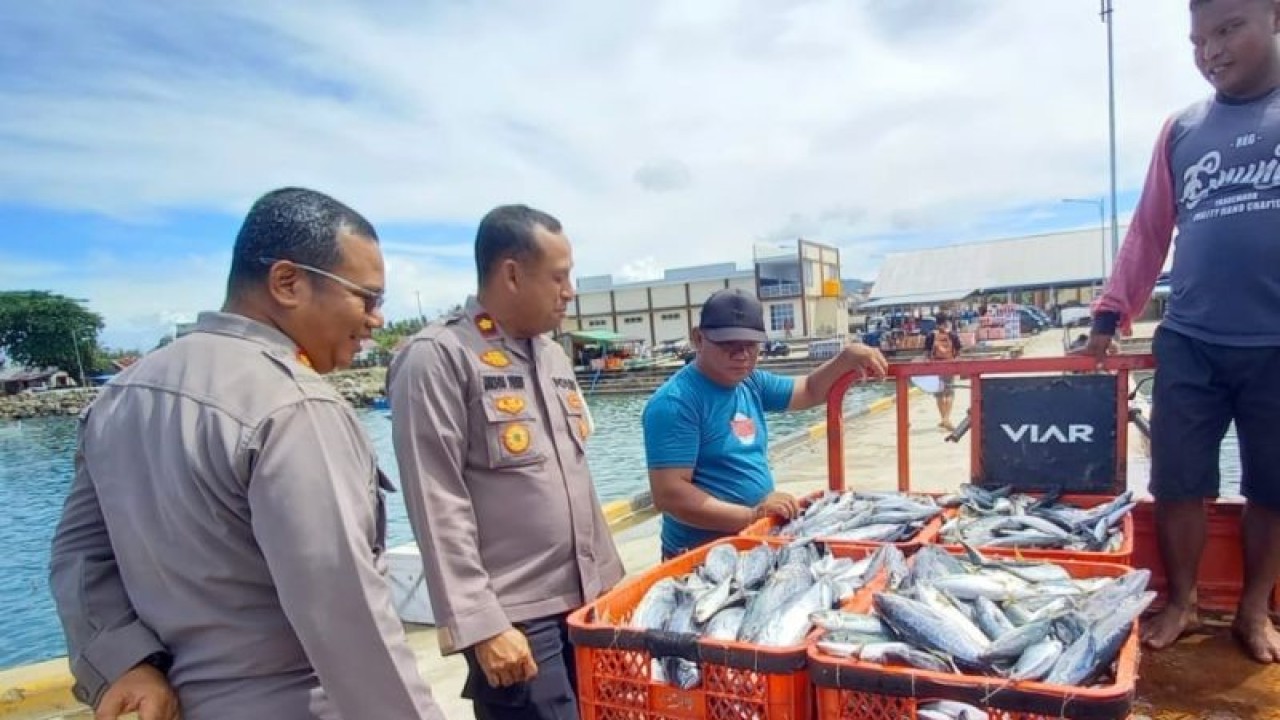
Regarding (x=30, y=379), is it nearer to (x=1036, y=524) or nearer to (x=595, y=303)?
(x=595, y=303)

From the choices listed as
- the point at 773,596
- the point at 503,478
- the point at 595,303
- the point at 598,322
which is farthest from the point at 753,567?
the point at 595,303

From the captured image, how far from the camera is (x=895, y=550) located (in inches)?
92.0

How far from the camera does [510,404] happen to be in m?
2.31

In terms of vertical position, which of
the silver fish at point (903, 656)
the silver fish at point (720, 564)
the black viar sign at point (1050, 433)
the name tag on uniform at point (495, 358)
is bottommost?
the silver fish at point (720, 564)

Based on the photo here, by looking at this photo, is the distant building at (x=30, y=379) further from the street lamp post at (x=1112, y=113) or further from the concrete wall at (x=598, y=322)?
the street lamp post at (x=1112, y=113)

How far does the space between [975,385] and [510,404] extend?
211 centimetres

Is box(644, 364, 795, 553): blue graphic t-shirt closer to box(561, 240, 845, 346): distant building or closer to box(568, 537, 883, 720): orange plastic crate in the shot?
box(568, 537, 883, 720): orange plastic crate

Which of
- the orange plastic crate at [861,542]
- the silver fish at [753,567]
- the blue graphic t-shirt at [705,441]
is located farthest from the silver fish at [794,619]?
the blue graphic t-shirt at [705,441]

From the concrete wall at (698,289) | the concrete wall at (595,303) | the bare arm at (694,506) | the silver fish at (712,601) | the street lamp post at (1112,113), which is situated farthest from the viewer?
the concrete wall at (595,303)

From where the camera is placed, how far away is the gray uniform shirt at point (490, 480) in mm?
2111

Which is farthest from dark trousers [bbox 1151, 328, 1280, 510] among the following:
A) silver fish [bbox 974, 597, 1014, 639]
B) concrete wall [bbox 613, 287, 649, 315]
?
concrete wall [bbox 613, 287, 649, 315]

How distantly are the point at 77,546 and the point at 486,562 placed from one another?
1.06 meters

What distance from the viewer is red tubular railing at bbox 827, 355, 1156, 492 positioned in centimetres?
300

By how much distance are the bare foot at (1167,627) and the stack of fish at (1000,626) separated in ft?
2.82
